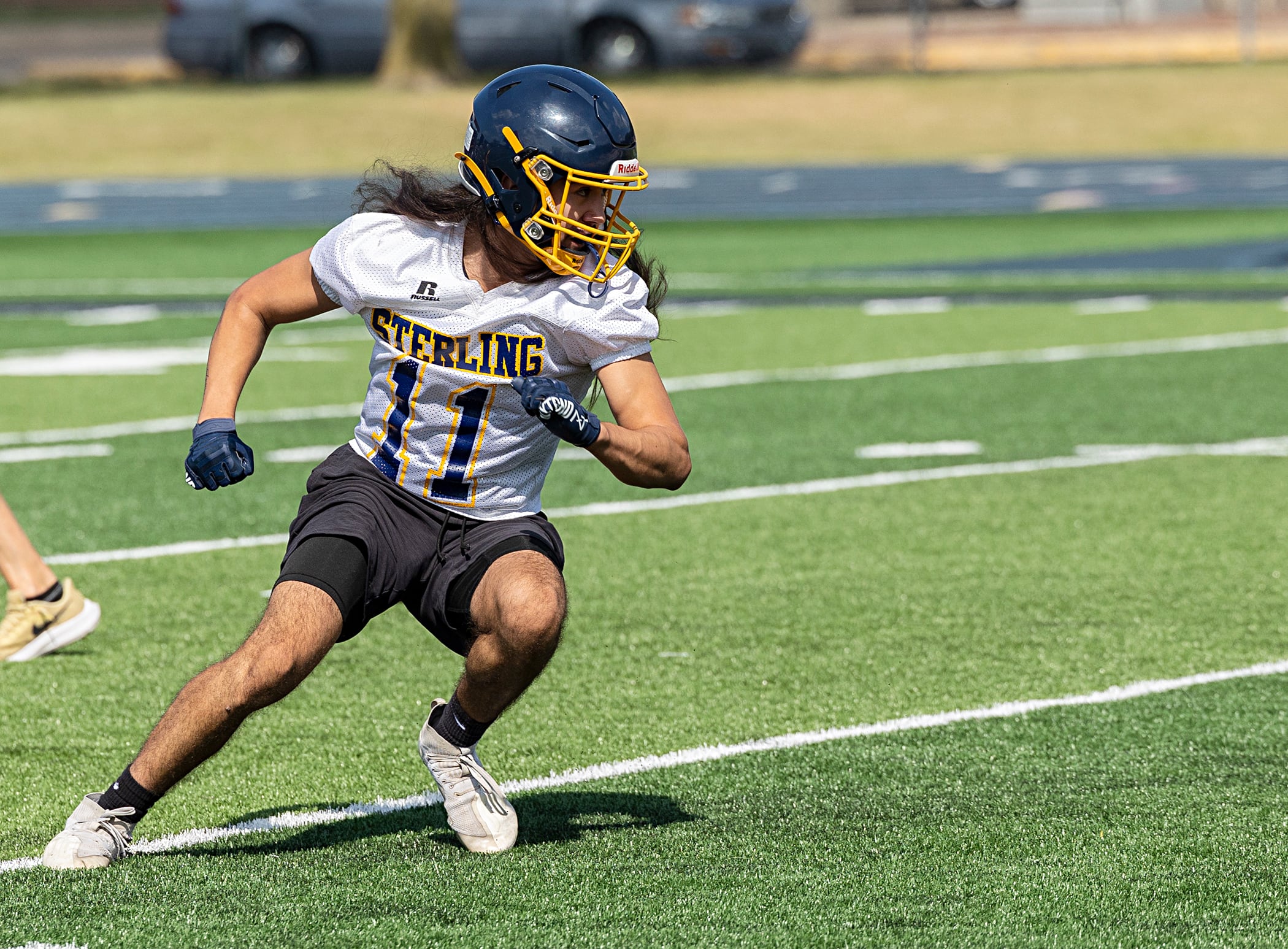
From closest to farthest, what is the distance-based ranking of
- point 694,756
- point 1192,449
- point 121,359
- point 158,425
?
point 694,756
point 1192,449
point 158,425
point 121,359

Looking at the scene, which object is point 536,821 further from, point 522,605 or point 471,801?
point 522,605

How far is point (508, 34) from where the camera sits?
32500mm

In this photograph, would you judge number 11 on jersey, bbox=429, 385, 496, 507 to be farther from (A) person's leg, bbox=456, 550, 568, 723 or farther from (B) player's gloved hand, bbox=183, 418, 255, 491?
(B) player's gloved hand, bbox=183, 418, 255, 491

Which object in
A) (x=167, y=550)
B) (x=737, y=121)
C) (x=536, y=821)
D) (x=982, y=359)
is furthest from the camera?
(x=737, y=121)

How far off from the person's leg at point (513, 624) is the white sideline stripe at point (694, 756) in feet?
1.88

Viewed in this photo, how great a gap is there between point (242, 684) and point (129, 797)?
389mm

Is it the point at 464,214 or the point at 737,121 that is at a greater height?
the point at 464,214

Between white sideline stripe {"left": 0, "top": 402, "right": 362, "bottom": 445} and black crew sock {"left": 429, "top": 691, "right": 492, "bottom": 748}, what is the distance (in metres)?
6.66

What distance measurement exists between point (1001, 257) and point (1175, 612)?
515 inches

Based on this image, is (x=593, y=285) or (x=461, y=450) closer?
(x=593, y=285)

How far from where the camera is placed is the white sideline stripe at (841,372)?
449 inches

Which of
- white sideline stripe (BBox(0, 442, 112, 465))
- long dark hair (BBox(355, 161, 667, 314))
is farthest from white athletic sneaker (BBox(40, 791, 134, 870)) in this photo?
white sideline stripe (BBox(0, 442, 112, 465))

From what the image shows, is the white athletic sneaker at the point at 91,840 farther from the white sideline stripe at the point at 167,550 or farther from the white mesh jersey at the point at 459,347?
the white sideline stripe at the point at 167,550

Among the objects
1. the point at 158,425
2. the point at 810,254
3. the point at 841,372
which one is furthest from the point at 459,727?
the point at 810,254
